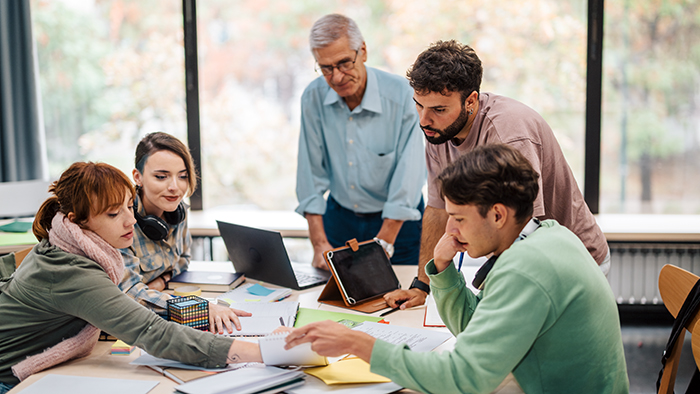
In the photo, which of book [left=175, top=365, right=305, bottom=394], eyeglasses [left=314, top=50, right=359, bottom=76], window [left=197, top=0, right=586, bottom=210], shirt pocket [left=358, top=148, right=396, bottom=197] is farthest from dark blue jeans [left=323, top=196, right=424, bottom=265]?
book [left=175, top=365, right=305, bottom=394]

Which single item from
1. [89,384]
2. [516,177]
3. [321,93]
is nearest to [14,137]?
[321,93]

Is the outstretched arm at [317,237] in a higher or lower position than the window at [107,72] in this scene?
lower

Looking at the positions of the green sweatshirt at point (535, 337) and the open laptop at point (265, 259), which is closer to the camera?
the green sweatshirt at point (535, 337)

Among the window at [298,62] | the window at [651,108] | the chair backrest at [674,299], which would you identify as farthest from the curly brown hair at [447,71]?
the window at [651,108]

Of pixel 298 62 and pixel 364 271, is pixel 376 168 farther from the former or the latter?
pixel 298 62

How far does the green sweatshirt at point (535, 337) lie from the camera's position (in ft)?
3.58

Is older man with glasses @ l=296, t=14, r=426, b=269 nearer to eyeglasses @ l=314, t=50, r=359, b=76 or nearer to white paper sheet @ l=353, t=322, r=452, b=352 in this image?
eyeglasses @ l=314, t=50, r=359, b=76

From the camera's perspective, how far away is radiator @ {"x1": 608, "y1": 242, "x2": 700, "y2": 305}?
11.8 feet

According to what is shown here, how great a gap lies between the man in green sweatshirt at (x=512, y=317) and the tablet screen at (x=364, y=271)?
615mm

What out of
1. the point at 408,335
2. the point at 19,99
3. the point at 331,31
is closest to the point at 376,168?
the point at 331,31

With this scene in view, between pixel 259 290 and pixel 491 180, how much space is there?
1110 mm

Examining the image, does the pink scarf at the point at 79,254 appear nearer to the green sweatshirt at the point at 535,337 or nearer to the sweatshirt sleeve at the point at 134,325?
the sweatshirt sleeve at the point at 134,325

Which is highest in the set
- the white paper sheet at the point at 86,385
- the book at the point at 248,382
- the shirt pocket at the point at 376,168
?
the shirt pocket at the point at 376,168

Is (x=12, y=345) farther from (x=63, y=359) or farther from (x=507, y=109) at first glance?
(x=507, y=109)
